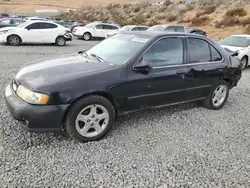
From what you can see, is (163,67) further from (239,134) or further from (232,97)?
(232,97)

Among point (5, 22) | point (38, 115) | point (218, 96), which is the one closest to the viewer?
point (38, 115)

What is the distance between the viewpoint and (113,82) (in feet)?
10.5

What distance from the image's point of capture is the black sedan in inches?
114

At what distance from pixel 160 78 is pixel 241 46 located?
7.21 meters

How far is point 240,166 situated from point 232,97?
3.10 meters

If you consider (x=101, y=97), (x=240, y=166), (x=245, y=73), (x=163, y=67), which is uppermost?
(x=163, y=67)

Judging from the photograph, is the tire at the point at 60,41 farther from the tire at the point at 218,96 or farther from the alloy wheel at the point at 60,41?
the tire at the point at 218,96

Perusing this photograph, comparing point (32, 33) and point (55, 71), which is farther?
point (32, 33)

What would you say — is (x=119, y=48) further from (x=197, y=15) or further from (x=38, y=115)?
(x=197, y=15)

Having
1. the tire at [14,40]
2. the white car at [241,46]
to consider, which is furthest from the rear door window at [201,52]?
the tire at [14,40]

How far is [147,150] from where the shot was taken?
10.3 feet

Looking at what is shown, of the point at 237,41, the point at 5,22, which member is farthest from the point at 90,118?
the point at 5,22

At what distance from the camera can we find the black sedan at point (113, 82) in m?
2.90

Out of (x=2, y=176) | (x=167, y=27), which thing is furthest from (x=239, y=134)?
(x=167, y=27)
